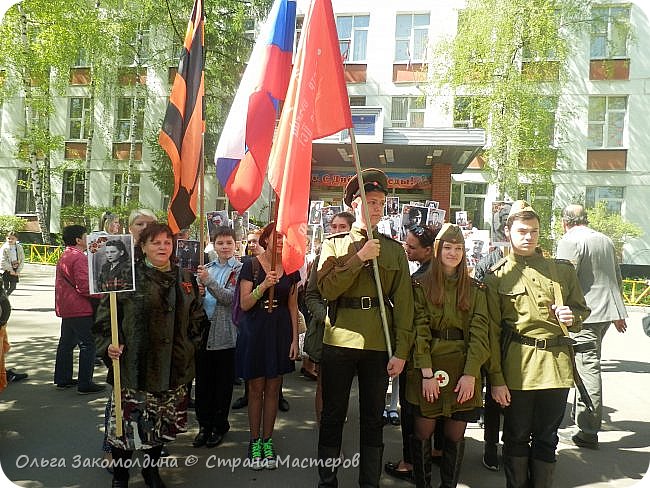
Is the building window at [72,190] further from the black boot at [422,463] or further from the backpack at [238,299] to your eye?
the black boot at [422,463]

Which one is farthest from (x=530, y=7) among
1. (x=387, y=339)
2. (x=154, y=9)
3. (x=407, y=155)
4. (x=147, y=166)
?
(x=147, y=166)

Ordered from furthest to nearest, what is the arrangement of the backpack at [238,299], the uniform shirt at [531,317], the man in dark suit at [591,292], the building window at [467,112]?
the building window at [467,112], the man in dark suit at [591,292], the backpack at [238,299], the uniform shirt at [531,317]

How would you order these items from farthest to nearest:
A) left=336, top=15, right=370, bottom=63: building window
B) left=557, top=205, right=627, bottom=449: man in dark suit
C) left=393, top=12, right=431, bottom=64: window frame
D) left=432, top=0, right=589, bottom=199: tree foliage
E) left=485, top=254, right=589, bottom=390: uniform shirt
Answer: left=336, top=15, right=370, bottom=63: building window
left=393, top=12, right=431, bottom=64: window frame
left=432, top=0, right=589, bottom=199: tree foliage
left=557, top=205, right=627, bottom=449: man in dark suit
left=485, top=254, right=589, bottom=390: uniform shirt

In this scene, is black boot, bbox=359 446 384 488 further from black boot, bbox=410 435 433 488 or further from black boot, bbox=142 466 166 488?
black boot, bbox=142 466 166 488

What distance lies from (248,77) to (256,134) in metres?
0.57

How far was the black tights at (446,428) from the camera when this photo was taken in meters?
3.17

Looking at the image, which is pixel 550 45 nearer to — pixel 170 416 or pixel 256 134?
pixel 256 134

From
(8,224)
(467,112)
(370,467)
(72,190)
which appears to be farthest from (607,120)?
(8,224)

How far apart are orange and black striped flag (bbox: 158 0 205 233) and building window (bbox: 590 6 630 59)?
758 inches

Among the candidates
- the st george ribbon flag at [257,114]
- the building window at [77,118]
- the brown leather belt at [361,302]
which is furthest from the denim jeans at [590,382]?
the building window at [77,118]

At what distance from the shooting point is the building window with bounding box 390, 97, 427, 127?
21.6 meters

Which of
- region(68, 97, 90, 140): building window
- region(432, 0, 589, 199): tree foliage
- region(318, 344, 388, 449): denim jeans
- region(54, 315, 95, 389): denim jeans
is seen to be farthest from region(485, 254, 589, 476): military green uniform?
region(68, 97, 90, 140): building window

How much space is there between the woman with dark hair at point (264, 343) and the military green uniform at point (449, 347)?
1.13m

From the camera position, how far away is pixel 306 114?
3.42m
